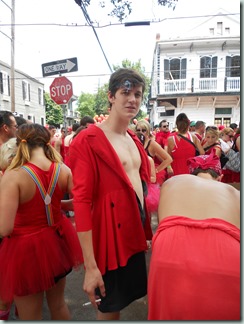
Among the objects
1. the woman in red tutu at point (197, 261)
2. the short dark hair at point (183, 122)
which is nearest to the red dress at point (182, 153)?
the short dark hair at point (183, 122)

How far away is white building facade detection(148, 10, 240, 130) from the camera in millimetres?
21375

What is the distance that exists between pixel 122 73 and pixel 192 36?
22.6 m

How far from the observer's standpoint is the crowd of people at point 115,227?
129 cm

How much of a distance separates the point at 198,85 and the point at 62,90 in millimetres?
17841

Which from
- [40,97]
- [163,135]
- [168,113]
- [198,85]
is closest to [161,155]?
[163,135]

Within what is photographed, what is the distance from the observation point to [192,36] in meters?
21.7

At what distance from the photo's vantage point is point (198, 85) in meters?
21.7

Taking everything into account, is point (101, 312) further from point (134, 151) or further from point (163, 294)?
point (134, 151)

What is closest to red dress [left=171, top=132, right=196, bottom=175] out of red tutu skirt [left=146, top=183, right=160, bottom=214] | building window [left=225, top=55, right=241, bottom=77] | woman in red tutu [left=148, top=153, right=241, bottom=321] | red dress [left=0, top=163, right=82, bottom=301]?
red tutu skirt [left=146, top=183, right=160, bottom=214]

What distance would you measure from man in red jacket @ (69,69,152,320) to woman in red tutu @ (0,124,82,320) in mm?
435

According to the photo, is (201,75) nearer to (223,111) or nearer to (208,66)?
(208,66)

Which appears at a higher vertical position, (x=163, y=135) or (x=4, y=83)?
(x=4, y=83)

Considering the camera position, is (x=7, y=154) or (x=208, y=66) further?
(x=208, y=66)

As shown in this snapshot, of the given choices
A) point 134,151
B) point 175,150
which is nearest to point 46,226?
point 134,151
